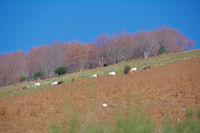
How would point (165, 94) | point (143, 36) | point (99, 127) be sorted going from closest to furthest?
point (99, 127) < point (165, 94) < point (143, 36)

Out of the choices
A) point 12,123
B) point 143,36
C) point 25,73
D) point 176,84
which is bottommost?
point 12,123

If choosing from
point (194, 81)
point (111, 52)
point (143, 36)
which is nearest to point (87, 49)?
point (111, 52)

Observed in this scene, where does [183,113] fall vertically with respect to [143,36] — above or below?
below

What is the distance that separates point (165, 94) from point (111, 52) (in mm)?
55713

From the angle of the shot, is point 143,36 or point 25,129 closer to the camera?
point 25,129

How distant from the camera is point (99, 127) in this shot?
64.4 inches

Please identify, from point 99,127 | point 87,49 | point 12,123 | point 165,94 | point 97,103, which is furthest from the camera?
point 87,49

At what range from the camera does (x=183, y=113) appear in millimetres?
5355

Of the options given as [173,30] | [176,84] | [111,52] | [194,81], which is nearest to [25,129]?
[176,84]

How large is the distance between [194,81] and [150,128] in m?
8.96

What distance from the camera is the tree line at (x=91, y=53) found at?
60531 millimetres

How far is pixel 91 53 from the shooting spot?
222ft

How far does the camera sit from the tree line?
6053 centimetres

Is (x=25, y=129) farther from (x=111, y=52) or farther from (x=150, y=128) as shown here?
(x=111, y=52)
